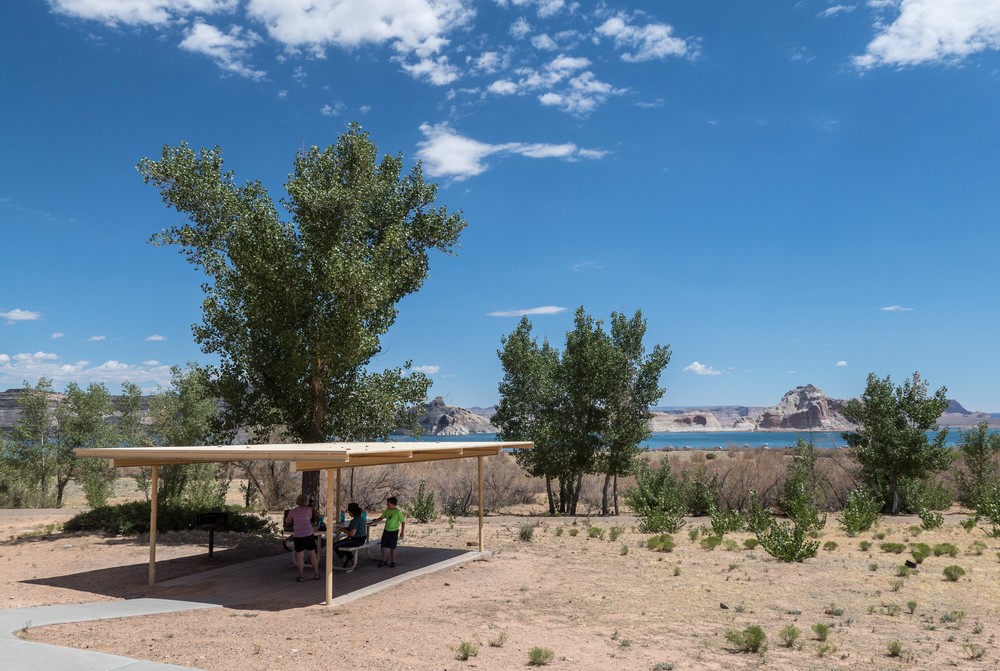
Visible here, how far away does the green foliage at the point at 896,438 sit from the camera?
28547 mm

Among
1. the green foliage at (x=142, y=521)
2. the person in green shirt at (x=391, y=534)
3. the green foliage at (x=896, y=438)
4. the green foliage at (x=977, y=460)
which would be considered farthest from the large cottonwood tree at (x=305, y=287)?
the green foliage at (x=977, y=460)

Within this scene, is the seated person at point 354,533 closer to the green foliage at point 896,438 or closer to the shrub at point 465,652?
the shrub at point 465,652

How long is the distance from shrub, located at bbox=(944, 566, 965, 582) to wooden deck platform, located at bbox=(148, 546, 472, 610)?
9165 millimetres

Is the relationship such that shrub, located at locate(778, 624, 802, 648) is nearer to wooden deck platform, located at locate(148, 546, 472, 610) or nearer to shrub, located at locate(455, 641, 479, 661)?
shrub, located at locate(455, 641, 479, 661)

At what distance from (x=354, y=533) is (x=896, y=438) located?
23.5 meters

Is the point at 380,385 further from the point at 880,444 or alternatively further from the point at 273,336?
the point at 880,444

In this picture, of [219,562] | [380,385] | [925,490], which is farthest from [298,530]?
[925,490]

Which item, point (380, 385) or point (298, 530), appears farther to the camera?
point (380, 385)

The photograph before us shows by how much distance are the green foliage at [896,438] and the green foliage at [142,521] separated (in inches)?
905

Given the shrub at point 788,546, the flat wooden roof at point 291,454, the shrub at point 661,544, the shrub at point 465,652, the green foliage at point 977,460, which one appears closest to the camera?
the shrub at point 465,652

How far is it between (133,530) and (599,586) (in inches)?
517

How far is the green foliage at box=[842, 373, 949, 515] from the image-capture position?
93.7 feet

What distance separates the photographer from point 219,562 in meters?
15.3

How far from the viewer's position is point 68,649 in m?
7.84
